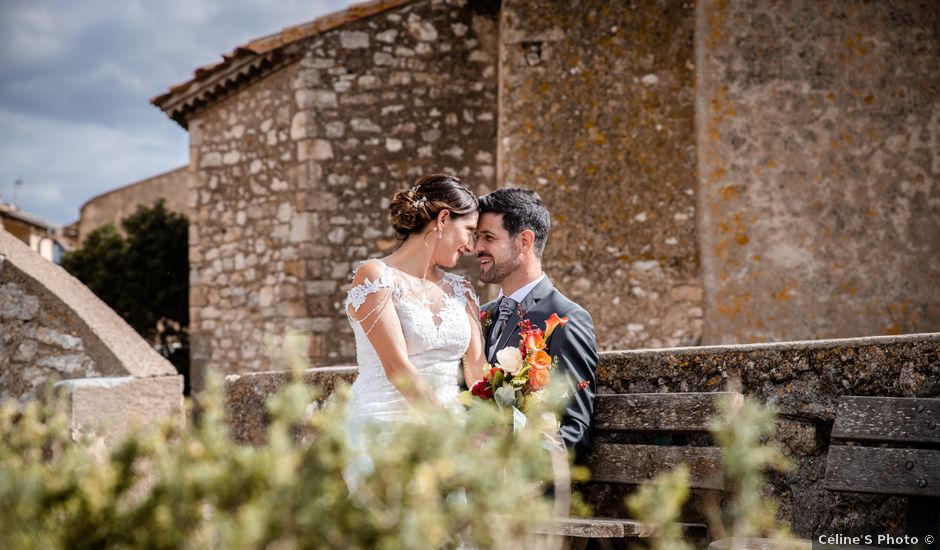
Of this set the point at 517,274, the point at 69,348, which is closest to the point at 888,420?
the point at 517,274

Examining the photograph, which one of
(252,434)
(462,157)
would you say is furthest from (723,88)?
(252,434)

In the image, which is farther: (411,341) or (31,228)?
(31,228)

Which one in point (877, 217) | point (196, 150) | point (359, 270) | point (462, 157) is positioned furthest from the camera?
point (196, 150)

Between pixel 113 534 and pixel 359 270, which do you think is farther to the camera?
pixel 359 270

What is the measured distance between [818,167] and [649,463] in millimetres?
6299

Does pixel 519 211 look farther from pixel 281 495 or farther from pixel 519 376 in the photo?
pixel 281 495

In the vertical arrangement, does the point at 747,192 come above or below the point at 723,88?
below

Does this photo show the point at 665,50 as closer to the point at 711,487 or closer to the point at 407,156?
the point at 407,156

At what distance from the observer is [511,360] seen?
2957 mm

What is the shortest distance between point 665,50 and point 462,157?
233 cm

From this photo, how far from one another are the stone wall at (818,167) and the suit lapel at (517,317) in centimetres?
556

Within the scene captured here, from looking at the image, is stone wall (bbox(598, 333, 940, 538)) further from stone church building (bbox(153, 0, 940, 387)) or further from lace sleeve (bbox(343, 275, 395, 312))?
stone church building (bbox(153, 0, 940, 387))

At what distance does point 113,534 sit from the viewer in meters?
1.41

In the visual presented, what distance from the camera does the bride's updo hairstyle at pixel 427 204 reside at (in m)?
3.35
